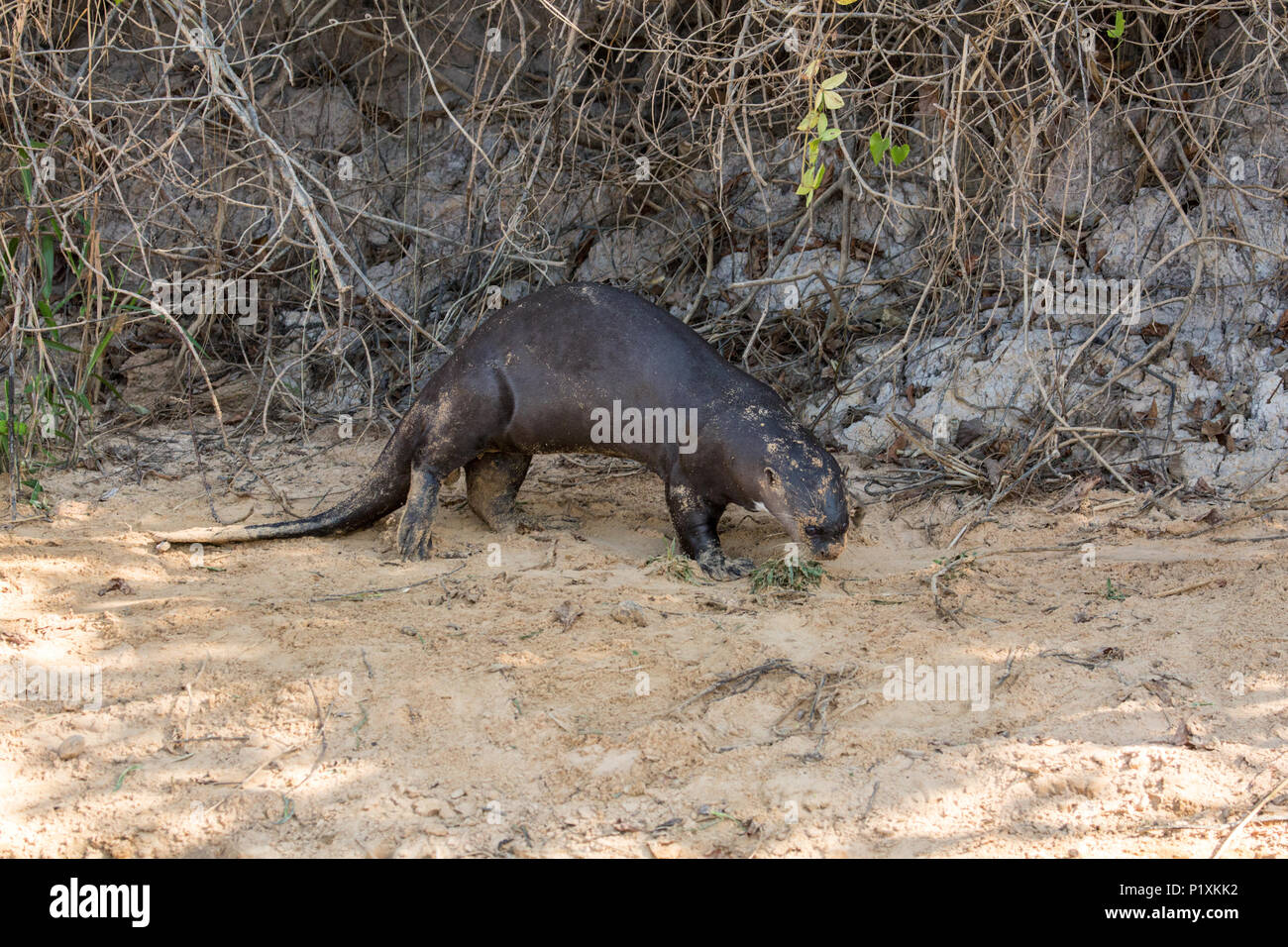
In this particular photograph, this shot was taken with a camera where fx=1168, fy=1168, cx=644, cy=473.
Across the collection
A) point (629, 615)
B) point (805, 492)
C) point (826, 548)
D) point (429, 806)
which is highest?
point (805, 492)

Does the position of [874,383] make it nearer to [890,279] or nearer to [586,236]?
[890,279]

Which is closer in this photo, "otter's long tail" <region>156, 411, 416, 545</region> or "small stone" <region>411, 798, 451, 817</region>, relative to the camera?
"small stone" <region>411, 798, 451, 817</region>

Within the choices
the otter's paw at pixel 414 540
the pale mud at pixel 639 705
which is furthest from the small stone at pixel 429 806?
the otter's paw at pixel 414 540

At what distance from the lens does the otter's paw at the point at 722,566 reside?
4402mm

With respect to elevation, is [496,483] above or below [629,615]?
above

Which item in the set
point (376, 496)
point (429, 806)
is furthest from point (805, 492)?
point (429, 806)

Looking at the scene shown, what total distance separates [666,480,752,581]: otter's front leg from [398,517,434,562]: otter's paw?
0.98 metres

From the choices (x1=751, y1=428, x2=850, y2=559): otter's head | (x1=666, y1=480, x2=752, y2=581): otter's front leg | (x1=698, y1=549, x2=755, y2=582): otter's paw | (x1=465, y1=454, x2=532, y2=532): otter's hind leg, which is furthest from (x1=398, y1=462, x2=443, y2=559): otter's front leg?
(x1=751, y1=428, x2=850, y2=559): otter's head

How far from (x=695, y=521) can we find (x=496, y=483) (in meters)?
0.96

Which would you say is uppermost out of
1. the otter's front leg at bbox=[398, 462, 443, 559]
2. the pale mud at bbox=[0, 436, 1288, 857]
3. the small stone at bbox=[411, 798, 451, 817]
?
the otter's front leg at bbox=[398, 462, 443, 559]

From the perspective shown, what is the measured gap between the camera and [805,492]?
4.33m

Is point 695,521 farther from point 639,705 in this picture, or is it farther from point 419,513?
point 639,705

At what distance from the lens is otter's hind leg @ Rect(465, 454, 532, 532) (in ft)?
16.5

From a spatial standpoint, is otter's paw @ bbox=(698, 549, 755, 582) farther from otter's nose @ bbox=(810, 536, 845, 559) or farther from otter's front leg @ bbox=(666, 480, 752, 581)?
otter's nose @ bbox=(810, 536, 845, 559)
